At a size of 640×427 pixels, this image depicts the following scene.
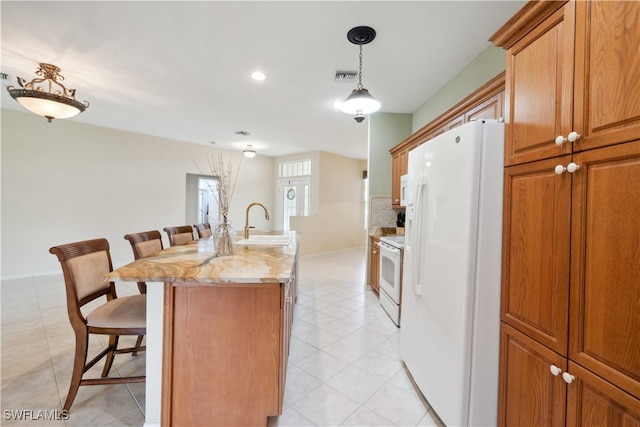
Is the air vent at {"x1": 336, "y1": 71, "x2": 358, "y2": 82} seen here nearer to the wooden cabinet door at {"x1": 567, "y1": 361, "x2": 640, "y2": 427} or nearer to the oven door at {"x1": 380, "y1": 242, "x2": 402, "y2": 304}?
the oven door at {"x1": 380, "y1": 242, "x2": 402, "y2": 304}

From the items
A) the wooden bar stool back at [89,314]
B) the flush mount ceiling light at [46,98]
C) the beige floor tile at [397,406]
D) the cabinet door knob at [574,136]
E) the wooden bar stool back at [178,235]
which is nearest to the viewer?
the cabinet door knob at [574,136]

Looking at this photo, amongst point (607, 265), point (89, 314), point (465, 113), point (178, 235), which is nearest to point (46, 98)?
point (178, 235)

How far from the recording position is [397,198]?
3787mm

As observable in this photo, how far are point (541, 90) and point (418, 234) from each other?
39.3 inches

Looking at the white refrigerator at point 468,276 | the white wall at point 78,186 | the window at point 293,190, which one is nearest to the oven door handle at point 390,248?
the white refrigerator at point 468,276

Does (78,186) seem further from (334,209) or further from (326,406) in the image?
(326,406)

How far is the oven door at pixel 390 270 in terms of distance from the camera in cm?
277

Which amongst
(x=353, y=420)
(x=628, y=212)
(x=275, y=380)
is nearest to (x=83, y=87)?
(x=275, y=380)

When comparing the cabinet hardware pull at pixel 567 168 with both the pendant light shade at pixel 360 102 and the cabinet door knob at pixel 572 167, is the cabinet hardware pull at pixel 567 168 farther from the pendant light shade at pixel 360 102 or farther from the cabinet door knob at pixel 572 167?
the pendant light shade at pixel 360 102

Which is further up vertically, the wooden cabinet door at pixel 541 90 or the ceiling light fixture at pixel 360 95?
the ceiling light fixture at pixel 360 95

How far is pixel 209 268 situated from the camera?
1432 mm

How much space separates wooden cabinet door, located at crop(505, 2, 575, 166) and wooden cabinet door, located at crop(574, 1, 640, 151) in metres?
0.04

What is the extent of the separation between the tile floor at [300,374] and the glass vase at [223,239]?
107 cm

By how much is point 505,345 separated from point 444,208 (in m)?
0.77
